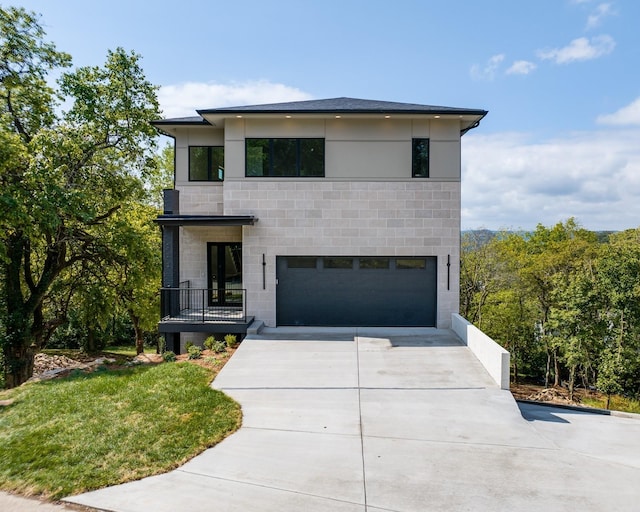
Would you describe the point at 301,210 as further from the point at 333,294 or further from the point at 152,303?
the point at 152,303

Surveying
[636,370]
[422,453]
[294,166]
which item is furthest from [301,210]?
[636,370]

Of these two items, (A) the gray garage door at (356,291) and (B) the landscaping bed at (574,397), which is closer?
(A) the gray garage door at (356,291)

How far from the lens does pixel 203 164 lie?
13609 mm

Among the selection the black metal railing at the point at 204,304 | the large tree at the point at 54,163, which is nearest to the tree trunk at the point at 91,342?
the large tree at the point at 54,163

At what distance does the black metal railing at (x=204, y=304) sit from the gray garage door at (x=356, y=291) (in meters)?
1.46

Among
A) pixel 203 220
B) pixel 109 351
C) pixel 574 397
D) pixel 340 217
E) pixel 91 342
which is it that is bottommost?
pixel 574 397

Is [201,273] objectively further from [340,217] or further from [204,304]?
[340,217]

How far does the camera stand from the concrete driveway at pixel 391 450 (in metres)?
4.69

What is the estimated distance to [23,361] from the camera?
49.8 feet

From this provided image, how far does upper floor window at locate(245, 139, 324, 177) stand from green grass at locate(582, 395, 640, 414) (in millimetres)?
15491

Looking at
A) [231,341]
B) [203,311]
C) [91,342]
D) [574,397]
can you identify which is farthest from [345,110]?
[91,342]

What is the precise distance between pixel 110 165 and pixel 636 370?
22.7m

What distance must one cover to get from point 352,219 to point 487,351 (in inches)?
211

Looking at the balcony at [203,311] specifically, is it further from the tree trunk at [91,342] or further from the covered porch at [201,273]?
the tree trunk at [91,342]
